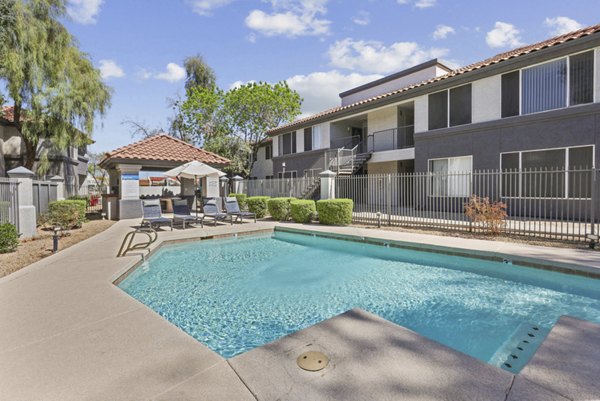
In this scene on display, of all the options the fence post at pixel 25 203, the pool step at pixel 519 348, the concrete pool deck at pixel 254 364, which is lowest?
the pool step at pixel 519 348

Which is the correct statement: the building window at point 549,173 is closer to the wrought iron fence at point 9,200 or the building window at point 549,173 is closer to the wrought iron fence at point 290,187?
the wrought iron fence at point 290,187

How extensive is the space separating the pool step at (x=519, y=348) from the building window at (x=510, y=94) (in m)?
11.4

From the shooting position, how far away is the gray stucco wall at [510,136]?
1098cm

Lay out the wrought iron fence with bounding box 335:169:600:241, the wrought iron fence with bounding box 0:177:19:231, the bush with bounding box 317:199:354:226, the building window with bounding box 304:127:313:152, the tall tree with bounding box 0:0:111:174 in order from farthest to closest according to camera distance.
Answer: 1. the building window with bounding box 304:127:313:152
2. the bush with bounding box 317:199:354:226
3. the tall tree with bounding box 0:0:111:174
4. the wrought iron fence with bounding box 335:169:600:241
5. the wrought iron fence with bounding box 0:177:19:231

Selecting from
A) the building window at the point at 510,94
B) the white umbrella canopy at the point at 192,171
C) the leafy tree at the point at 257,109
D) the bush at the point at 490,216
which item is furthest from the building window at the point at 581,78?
the leafy tree at the point at 257,109

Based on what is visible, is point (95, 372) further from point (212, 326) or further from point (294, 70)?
point (294, 70)

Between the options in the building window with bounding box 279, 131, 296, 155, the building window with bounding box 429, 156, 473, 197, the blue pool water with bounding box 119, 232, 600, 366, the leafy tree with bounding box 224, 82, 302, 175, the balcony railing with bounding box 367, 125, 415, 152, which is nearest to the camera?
the blue pool water with bounding box 119, 232, 600, 366

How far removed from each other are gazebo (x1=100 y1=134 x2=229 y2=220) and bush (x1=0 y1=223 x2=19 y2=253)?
7831 millimetres

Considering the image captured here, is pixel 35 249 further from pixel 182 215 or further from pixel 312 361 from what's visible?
pixel 312 361

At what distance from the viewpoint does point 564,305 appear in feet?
16.8

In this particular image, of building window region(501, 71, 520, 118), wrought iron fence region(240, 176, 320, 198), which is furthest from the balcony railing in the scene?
building window region(501, 71, 520, 118)

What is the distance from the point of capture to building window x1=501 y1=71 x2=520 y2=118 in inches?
497

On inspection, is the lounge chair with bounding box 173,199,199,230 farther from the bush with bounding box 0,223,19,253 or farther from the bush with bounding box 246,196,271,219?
the bush with bounding box 0,223,19,253

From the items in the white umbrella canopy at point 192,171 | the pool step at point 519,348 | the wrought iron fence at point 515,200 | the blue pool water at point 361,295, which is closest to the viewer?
the pool step at point 519,348
